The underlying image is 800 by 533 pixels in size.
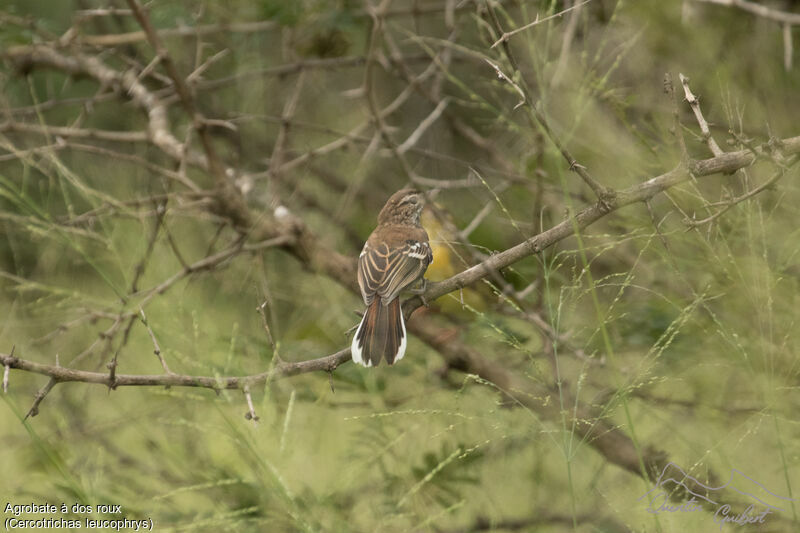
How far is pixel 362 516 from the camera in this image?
460 cm


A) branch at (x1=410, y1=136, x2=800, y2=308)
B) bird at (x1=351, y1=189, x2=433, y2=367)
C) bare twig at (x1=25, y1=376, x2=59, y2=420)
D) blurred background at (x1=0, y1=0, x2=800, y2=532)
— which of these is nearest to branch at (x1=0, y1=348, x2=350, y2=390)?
bare twig at (x1=25, y1=376, x2=59, y2=420)

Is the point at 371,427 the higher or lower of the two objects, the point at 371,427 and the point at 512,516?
the higher

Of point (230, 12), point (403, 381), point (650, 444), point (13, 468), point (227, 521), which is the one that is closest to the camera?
point (227, 521)

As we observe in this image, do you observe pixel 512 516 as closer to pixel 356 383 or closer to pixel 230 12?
pixel 356 383

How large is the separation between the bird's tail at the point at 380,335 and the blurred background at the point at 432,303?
0.28m

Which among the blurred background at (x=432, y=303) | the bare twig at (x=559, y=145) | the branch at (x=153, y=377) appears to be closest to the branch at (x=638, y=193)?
the bare twig at (x=559, y=145)

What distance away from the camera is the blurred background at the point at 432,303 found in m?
3.71

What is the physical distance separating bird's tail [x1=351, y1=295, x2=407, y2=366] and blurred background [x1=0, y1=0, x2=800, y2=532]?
28 cm

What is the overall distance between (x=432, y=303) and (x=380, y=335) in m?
0.70

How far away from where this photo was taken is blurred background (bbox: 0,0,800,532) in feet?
12.2

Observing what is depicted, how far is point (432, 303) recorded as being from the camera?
14.3ft

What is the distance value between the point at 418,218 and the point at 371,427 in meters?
1.22

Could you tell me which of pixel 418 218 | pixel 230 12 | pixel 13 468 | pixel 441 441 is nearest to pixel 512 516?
pixel 441 441

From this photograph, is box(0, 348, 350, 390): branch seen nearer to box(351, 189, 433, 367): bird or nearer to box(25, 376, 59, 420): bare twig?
box(25, 376, 59, 420): bare twig
